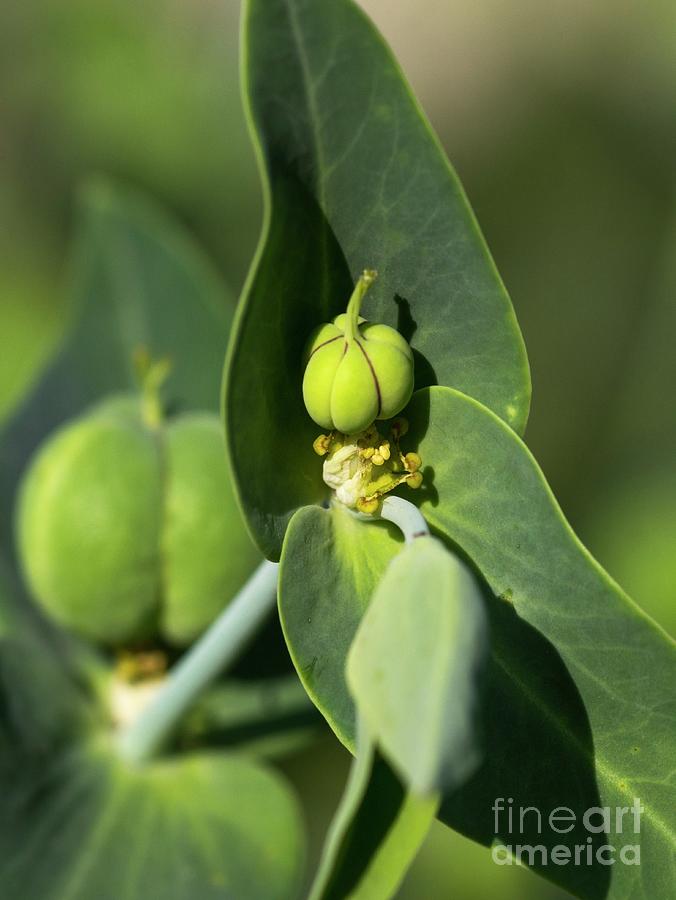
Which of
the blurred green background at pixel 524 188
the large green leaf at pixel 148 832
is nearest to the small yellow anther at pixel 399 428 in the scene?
the large green leaf at pixel 148 832

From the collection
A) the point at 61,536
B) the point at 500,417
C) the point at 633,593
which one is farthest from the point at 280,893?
the point at 633,593

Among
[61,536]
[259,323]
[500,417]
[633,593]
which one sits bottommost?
[633,593]

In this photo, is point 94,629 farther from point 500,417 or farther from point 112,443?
point 500,417

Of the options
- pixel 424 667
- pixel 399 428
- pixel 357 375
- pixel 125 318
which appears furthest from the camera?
pixel 125 318

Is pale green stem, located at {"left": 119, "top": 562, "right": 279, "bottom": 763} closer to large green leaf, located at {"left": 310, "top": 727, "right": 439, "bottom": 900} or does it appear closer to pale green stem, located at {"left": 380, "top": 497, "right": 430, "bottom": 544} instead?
pale green stem, located at {"left": 380, "top": 497, "right": 430, "bottom": 544}

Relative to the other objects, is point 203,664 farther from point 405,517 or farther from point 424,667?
point 424,667

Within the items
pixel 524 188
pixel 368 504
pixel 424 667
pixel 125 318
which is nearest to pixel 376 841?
pixel 424 667
